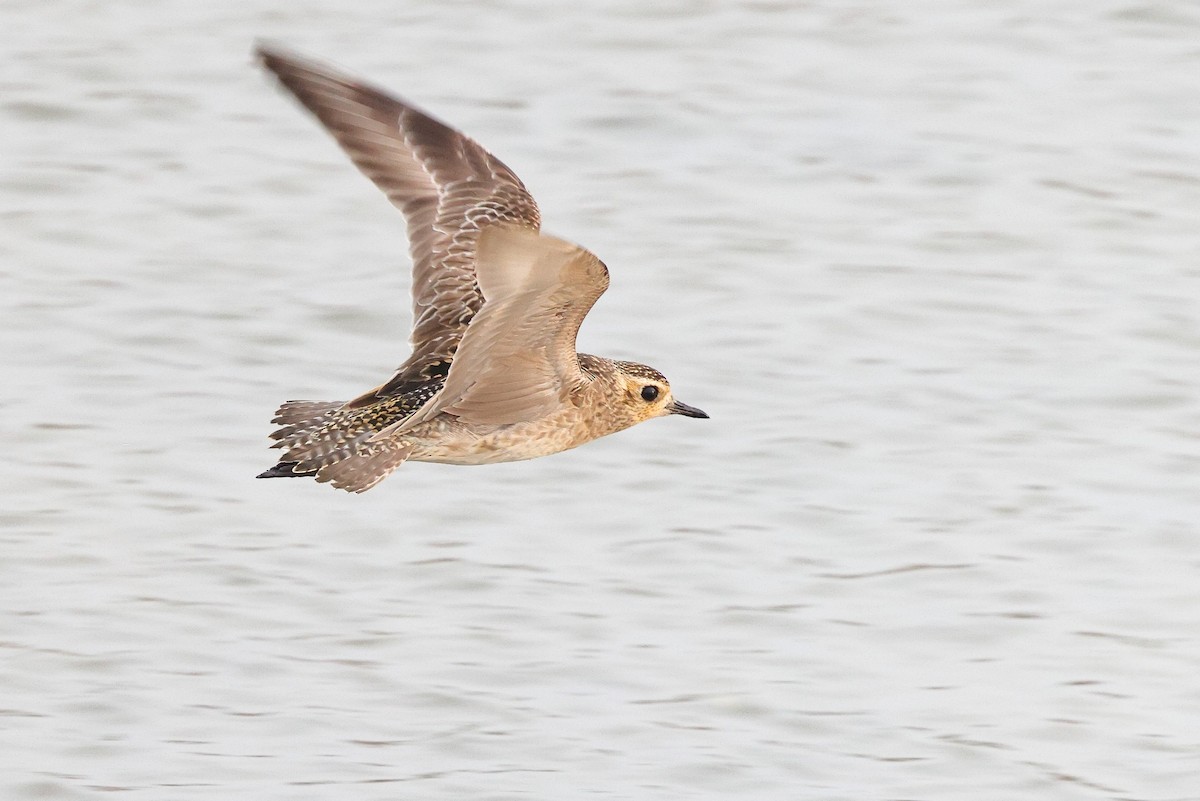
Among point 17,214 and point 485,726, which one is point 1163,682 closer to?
point 485,726

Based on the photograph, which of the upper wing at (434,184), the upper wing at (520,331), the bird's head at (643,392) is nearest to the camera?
the upper wing at (520,331)

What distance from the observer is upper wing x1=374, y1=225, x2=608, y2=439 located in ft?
20.7

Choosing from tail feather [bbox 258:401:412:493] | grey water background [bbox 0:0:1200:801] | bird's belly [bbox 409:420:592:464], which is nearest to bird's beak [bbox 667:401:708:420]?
bird's belly [bbox 409:420:592:464]

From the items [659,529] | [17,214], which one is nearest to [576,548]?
[659,529]

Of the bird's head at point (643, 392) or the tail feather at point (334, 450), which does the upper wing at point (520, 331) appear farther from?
the bird's head at point (643, 392)

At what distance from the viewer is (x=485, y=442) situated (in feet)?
24.6

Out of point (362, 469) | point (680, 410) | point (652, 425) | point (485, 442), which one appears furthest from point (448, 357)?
point (652, 425)

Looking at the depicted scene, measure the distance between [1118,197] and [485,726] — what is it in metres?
6.12

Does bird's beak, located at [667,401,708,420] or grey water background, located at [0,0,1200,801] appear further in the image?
bird's beak, located at [667,401,708,420]

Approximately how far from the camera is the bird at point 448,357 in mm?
7133

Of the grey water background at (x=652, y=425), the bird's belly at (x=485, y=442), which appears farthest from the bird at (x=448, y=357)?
the grey water background at (x=652, y=425)

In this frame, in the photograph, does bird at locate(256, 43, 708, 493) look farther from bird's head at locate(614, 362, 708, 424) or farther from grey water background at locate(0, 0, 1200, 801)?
grey water background at locate(0, 0, 1200, 801)

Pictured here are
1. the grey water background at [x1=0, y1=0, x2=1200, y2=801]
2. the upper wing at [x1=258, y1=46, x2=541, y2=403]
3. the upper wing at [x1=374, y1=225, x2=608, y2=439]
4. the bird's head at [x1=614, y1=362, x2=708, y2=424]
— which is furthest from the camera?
the bird's head at [x1=614, y1=362, x2=708, y2=424]

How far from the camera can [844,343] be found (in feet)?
35.7
